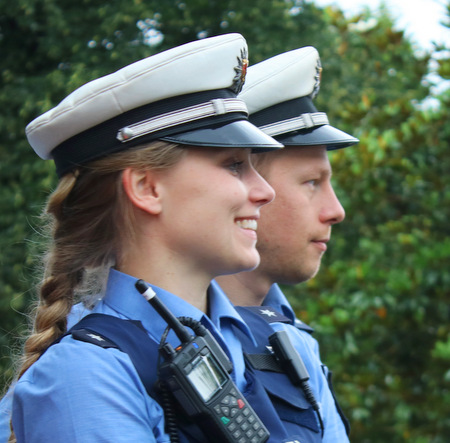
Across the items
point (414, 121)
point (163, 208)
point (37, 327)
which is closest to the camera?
point (163, 208)

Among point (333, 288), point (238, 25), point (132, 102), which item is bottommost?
point (333, 288)

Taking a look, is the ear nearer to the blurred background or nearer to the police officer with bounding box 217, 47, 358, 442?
the police officer with bounding box 217, 47, 358, 442

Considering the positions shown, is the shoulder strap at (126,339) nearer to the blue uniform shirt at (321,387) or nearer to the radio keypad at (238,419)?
the radio keypad at (238,419)

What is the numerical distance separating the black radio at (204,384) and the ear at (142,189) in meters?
0.19

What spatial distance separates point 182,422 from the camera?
5.51ft

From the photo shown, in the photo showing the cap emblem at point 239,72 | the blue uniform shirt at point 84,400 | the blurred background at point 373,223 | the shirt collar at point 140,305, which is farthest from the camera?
the blurred background at point 373,223

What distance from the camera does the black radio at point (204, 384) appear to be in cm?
164

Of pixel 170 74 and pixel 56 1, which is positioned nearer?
pixel 170 74

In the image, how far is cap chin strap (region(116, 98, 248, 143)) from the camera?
186cm

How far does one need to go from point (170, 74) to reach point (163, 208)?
321mm

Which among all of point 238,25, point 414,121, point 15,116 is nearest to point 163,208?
point 414,121

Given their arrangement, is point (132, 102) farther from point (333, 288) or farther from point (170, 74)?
point (333, 288)

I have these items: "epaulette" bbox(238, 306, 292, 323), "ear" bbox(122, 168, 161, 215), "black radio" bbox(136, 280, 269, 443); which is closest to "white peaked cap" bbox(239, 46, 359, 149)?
"epaulette" bbox(238, 306, 292, 323)

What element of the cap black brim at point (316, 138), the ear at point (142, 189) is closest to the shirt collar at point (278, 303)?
A: the cap black brim at point (316, 138)
